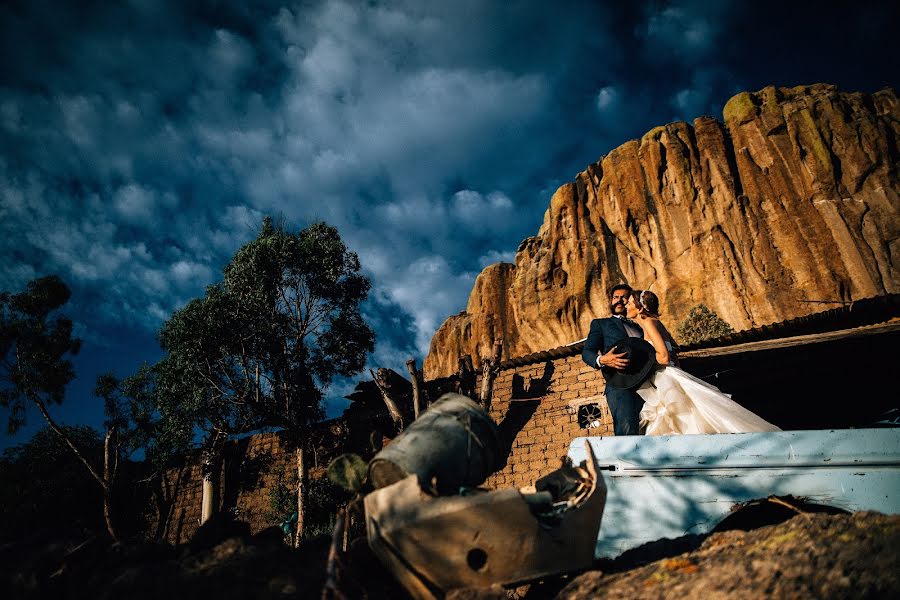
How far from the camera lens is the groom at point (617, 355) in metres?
3.88

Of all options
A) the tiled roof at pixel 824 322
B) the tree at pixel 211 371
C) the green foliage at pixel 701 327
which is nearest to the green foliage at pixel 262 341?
the tree at pixel 211 371

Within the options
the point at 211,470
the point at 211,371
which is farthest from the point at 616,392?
the point at 211,470

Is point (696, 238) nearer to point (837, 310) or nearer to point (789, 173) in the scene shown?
point (789, 173)

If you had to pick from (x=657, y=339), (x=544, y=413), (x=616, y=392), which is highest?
(x=657, y=339)

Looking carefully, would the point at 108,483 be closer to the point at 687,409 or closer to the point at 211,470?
the point at 211,470

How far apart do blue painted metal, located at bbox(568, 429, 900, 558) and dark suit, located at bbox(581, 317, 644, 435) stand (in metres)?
0.88

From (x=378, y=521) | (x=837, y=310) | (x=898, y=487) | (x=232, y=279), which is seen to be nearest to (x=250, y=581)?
(x=378, y=521)

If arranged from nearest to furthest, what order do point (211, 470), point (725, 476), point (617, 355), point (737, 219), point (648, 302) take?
point (725, 476)
point (617, 355)
point (648, 302)
point (211, 470)
point (737, 219)

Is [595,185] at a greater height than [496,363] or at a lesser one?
greater

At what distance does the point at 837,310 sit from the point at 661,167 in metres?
17.3

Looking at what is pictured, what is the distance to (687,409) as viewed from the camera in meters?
3.56

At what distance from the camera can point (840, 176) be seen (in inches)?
730

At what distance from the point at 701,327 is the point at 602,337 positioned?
15073 millimetres

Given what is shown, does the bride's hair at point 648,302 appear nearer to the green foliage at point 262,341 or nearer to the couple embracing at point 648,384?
the couple embracing at point 648,384
